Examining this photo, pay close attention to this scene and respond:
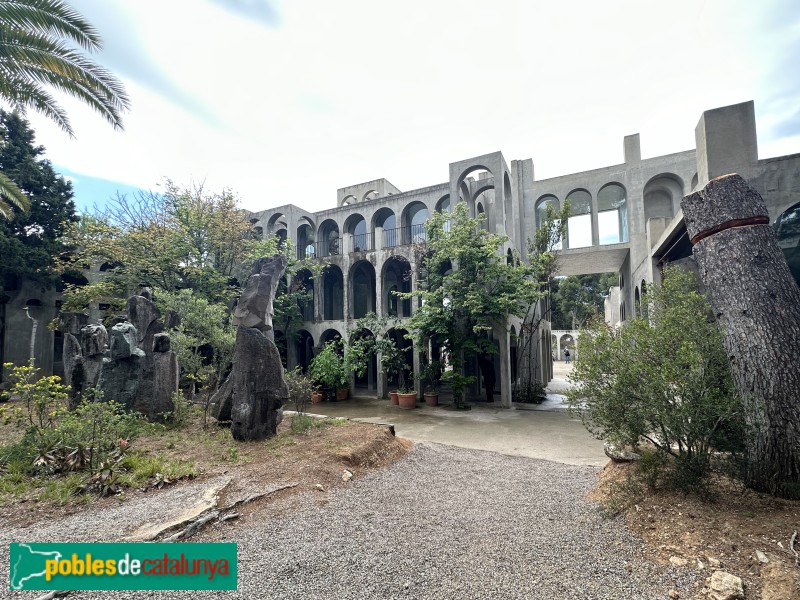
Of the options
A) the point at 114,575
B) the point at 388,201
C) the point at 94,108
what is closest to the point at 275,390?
the point at 114,575

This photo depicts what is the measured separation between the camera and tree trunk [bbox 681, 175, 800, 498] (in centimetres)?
323

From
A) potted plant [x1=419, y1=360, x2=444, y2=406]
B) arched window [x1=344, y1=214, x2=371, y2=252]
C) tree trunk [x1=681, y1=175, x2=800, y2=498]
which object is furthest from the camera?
arched window [x1=344, y1=214, x2=371, y2=252]

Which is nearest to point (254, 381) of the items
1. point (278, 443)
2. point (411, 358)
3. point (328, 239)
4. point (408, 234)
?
point (278, 443)

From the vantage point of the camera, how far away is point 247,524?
3.67 metres

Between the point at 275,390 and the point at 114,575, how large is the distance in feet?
12.6

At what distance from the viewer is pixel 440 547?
3.25 metres

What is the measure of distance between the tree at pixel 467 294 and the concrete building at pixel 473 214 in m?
1.03

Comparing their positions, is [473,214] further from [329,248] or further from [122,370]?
[122,370]

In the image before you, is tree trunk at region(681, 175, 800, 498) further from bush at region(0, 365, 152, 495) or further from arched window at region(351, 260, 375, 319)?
arched window at region(351, 260, 375, 319)

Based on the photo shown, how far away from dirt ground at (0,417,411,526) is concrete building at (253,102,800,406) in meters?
6.11

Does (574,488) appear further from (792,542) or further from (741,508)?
(792,542)

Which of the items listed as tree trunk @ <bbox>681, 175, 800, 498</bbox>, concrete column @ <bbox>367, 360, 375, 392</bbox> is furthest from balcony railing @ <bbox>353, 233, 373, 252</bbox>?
tree trunk @ <bbox>681, 175, 800, 498</bbox>

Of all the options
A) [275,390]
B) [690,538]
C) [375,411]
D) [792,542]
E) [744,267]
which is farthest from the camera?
[375,411]

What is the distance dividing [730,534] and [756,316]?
1.98 meters
